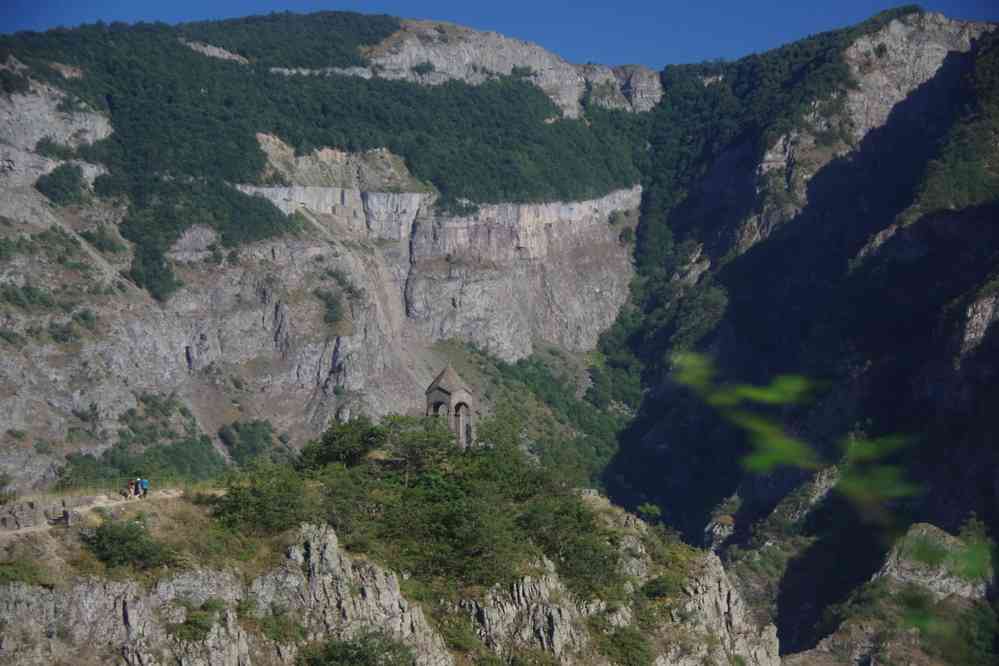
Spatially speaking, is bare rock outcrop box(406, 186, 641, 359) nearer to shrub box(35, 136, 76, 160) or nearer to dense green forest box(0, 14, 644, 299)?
dense green forest box(0, 14, 644, 299)

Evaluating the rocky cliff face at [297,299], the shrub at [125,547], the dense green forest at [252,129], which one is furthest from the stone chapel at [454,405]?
the dense green forest at [252,129]

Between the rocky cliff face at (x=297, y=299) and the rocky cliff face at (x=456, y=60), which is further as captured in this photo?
the rocky cliff face at (x=456, y=60)

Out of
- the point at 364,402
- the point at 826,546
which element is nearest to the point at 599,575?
the point at 826,546

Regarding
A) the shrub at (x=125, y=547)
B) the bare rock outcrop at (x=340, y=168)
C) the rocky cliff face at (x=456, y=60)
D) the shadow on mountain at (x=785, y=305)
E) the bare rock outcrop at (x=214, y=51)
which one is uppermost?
the rocky cliff face at (x=456, y=60)

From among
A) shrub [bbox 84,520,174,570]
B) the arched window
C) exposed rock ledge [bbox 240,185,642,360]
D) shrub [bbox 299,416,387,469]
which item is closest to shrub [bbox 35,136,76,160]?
exposed rock ledge [bbox 240,185,642,360]

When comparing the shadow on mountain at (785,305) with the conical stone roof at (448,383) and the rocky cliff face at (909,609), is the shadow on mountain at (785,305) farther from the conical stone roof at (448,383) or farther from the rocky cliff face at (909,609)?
the conical stone roof at (448,383)

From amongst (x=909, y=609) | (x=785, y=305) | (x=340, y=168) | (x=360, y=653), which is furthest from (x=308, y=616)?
(x=340, y=168)

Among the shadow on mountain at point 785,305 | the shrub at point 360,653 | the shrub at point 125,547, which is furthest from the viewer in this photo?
the shadow on mountain at point 785,305
